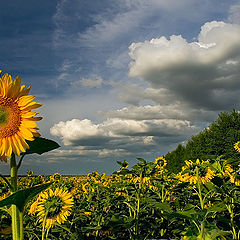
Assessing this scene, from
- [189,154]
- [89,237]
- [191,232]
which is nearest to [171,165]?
[189,154]

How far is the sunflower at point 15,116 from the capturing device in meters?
1.34

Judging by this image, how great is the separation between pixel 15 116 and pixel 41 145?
20 centimetres

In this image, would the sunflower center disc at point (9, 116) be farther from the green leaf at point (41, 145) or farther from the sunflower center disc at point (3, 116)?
the green leaf at point (41, 145)

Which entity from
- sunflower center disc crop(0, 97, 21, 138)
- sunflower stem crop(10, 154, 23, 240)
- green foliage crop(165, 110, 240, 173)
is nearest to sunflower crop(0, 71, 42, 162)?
sunflower center disc crop(0, 97, 21, 138)

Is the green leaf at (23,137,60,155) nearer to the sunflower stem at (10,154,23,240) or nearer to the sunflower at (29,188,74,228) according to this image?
the sunflower stem at (10,154,23,240)

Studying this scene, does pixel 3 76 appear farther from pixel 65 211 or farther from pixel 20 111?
pixel 65 211

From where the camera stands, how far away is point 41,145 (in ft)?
4.51

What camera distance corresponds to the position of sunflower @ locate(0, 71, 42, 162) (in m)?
1.34

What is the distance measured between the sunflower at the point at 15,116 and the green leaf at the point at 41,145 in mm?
32

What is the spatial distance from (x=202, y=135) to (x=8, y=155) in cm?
3250

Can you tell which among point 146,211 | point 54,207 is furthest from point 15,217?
point 146,211

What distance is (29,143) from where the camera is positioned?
138 cm

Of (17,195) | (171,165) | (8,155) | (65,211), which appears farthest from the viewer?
(171,165)

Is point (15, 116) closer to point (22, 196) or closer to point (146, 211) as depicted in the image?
point (22, 196)
